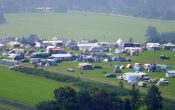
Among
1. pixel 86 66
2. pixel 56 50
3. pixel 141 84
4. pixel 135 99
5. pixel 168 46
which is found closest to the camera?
pixel 135 99

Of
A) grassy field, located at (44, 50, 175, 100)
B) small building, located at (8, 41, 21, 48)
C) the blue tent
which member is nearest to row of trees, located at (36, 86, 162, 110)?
grassy field, located at (44, 50, 175, 100)

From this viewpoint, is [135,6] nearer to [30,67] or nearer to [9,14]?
[9,14]

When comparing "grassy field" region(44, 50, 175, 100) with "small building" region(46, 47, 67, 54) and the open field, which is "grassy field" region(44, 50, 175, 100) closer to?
the open field

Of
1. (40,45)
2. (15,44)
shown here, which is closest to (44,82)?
(40,45)

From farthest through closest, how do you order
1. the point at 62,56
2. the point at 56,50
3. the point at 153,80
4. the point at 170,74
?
1. the point at 56,50
2. the point at 62,56
3. the point at 170,74
4. the point at 153,80

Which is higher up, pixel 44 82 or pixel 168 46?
pixel 168 46

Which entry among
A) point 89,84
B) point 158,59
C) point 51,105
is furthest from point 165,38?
point 51,105

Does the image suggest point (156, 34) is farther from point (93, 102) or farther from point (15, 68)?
point (93, 102)

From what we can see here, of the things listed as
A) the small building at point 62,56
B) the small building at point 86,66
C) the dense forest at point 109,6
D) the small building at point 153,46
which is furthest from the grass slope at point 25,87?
the dense forest at point 109,6
